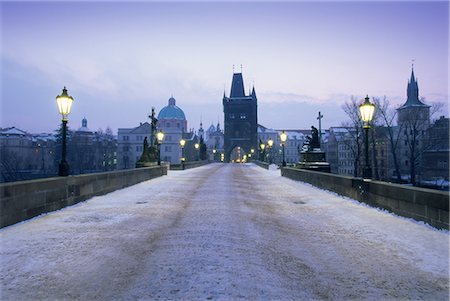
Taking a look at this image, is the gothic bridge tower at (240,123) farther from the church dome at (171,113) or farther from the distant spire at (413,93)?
the distant spire at (413,93)

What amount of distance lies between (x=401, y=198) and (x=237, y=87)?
113082mm

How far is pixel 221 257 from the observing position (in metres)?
5.09

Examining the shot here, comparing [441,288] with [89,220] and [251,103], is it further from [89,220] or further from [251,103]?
[251,103]

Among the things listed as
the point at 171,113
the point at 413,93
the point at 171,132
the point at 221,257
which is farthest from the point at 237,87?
the point at 221,257

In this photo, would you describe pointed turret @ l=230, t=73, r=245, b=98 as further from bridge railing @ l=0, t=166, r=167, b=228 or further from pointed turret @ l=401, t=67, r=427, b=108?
bridge railing @ l=0, t=166, r=167, b=228

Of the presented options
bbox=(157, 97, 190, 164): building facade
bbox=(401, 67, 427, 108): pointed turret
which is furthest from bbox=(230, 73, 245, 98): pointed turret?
bbox=(401, 67, 427, 108): pointed turret

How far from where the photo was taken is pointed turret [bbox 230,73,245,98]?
11950cm

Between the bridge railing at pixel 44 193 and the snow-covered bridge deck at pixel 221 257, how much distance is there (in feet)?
1.09

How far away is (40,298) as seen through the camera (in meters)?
3.80

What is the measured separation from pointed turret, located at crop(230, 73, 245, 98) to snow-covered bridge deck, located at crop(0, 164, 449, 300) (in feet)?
369

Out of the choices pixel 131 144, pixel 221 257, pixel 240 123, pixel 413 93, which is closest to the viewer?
pixel 221 257

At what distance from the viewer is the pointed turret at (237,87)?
119500mm

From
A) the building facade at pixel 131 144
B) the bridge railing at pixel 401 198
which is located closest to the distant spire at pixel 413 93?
the building facade at pixel 131 144

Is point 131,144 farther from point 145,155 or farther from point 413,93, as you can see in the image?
point 145,155
